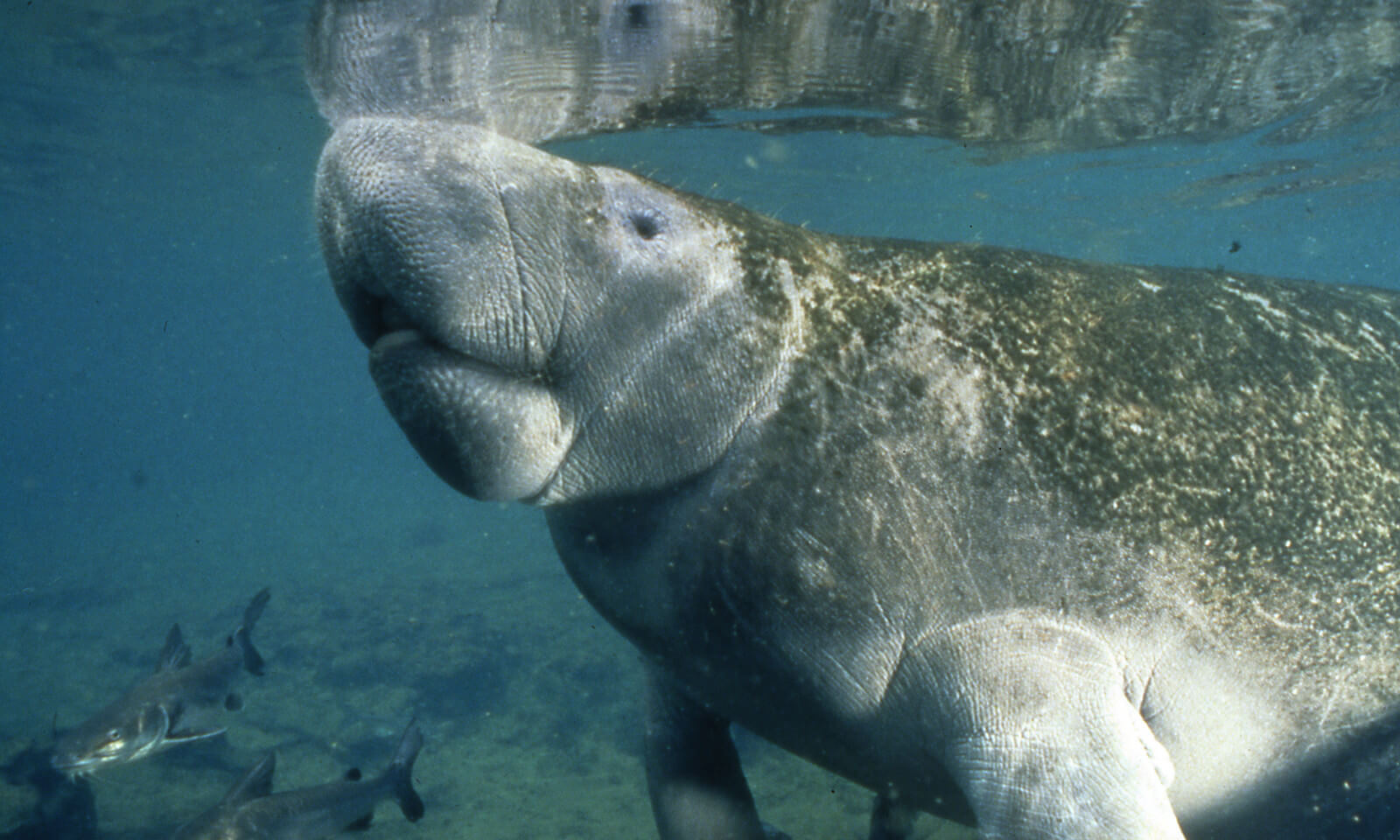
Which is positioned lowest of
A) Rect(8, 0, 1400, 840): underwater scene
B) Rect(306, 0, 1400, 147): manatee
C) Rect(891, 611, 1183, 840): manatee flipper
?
Rect(8, 0, 1400, 840): underwater scene

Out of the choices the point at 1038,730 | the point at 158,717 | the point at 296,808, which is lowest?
the point at 158,717

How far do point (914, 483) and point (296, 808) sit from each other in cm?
496

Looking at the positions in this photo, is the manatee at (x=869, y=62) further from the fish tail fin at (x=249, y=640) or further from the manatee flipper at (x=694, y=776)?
the fish tail fin at (x=249, y=640)

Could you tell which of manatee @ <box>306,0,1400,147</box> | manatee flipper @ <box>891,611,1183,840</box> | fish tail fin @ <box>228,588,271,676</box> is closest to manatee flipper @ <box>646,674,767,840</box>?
manatee flipper @ <box>891,611,1183,840</box>

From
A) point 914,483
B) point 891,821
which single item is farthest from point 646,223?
point 891,821

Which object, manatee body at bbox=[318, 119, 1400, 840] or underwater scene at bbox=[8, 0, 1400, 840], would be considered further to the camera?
underwater scene at bbox=[8, 0, 1400, 840]

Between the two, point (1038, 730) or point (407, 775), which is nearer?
point (1038, 730)

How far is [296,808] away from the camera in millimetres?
5305

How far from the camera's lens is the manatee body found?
1.88 metres

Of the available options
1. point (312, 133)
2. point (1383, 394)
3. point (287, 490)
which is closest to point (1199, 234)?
point (312, 133)

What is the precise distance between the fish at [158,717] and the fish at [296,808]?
52.1 inches

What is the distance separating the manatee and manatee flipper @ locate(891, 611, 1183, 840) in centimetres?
416

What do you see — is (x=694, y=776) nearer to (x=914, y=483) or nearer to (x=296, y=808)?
(x=914, y=483)

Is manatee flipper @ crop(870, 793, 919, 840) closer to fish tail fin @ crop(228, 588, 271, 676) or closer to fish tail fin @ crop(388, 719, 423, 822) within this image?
fish tail fin @ crop(388, 719, 423, 822)
